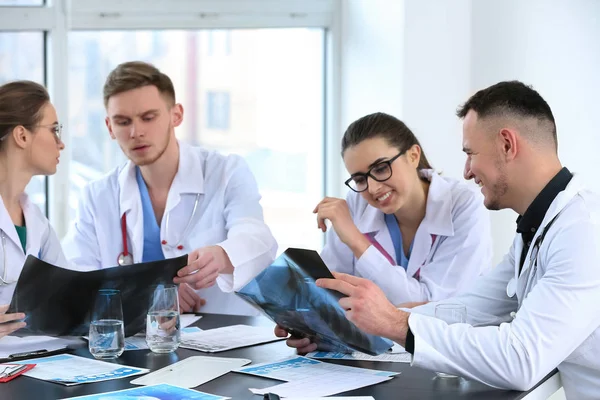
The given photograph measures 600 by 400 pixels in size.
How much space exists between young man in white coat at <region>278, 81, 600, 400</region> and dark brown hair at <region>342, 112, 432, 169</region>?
1.68ft

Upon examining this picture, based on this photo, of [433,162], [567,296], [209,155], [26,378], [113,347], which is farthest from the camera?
[433,162]

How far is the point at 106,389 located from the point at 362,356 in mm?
677

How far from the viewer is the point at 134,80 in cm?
297

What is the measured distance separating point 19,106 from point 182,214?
2.45 ft

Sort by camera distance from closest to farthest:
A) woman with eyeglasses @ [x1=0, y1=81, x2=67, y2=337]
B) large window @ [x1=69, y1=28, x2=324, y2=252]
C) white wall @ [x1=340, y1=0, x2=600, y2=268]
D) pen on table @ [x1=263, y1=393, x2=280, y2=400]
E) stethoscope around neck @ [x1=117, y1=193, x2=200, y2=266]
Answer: pen on table @ [x1=263, y1=393, x2=280, y2=400] < woman with eyeglasses @ [x1=0, y1=81, x2=67, y2=337] < stethoscope around neck @ [x1=117, y1=193, x2=200, y2=266] < white wall @ [x1=340, y1=0, x2=600, y2=268] < large window @ [x1=69, y1=28, x2=324, y2=252]

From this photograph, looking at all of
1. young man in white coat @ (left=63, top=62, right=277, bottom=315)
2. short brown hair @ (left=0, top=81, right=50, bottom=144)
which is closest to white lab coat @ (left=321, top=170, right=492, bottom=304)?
young man in white coat @ (left=63, top=62, right=277, bottom=315)

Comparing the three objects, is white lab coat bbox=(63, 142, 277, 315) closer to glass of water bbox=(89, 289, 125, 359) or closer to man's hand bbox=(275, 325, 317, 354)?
man's hand bbox=(275, 325, 317, 354)

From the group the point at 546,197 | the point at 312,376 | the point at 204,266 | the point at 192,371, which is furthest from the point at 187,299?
the point at 546,197

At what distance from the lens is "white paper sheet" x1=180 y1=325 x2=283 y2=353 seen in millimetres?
2186

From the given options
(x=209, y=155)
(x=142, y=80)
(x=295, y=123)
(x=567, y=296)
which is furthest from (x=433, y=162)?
(x=567, y=296)

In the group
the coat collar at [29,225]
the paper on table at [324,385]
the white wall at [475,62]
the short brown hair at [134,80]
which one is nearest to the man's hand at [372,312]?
the paper on table at [324,385]

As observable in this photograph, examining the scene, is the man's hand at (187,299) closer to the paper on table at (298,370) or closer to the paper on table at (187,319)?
the paper on table at (187,319)

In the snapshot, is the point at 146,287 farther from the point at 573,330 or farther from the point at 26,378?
the point at 573,330

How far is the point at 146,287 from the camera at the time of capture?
2211 millimetres
